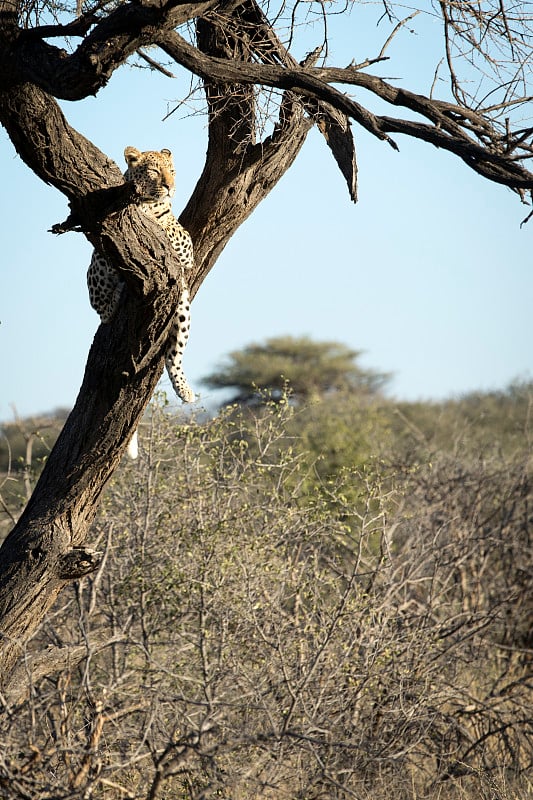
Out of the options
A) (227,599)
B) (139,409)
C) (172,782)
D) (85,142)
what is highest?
(85,142)

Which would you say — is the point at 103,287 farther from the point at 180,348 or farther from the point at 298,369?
the point at 298,369

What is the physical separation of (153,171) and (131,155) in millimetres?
196

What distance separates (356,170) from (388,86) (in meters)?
0.31

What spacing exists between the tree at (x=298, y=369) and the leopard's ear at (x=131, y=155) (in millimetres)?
13037

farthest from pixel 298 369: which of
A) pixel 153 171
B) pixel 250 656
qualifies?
pixel 153 171

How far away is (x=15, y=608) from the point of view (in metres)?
3.85

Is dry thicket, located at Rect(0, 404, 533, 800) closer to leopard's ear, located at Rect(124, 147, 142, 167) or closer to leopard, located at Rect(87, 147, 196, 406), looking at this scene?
leopard, located at Rect(87, 147, 196, 406)

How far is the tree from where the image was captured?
1755cm

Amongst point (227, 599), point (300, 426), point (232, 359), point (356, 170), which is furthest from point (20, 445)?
point (356, 170)

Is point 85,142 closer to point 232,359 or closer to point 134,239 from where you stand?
point 134,239

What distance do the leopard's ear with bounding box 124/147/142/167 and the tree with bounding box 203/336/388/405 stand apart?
1304 centimetres

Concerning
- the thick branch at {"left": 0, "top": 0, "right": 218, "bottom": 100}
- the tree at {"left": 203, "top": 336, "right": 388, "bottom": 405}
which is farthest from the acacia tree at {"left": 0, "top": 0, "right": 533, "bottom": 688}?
the tree at {"left": 203, "top": 336, "right": 388, "bottom": 405}

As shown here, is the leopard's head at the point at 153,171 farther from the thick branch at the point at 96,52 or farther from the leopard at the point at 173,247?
the thick branch at the point at 96,52

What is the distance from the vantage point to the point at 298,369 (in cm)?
1792
